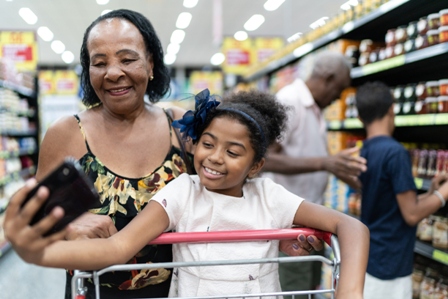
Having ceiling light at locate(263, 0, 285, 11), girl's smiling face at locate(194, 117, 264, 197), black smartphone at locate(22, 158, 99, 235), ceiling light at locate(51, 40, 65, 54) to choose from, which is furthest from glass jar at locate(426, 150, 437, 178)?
ceiling light at locate(51, 40, 65, 54)

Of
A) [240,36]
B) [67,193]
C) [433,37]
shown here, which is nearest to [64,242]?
[67,193]

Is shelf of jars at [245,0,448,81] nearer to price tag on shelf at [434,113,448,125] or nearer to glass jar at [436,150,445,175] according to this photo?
price tag on shelf at [434,113,448,125]

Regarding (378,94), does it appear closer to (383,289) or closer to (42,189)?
(383,289)

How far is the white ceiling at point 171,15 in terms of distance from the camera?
279cm

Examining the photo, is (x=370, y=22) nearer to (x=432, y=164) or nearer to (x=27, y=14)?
(x=432, y=164)

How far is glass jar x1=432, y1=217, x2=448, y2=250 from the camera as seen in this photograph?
267 cm

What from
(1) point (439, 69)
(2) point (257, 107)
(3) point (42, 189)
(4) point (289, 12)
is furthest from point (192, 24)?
(3) point (42, 189)

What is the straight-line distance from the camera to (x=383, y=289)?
2.53m

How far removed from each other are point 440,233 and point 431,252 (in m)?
0.14

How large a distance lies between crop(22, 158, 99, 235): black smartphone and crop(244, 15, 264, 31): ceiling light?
632 centimetres

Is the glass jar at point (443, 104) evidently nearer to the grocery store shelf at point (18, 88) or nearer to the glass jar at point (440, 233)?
the glass jar at point (440, 233)

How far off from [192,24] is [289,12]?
4.70 meters

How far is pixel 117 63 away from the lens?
1.53 metres

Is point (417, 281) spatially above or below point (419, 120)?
below
